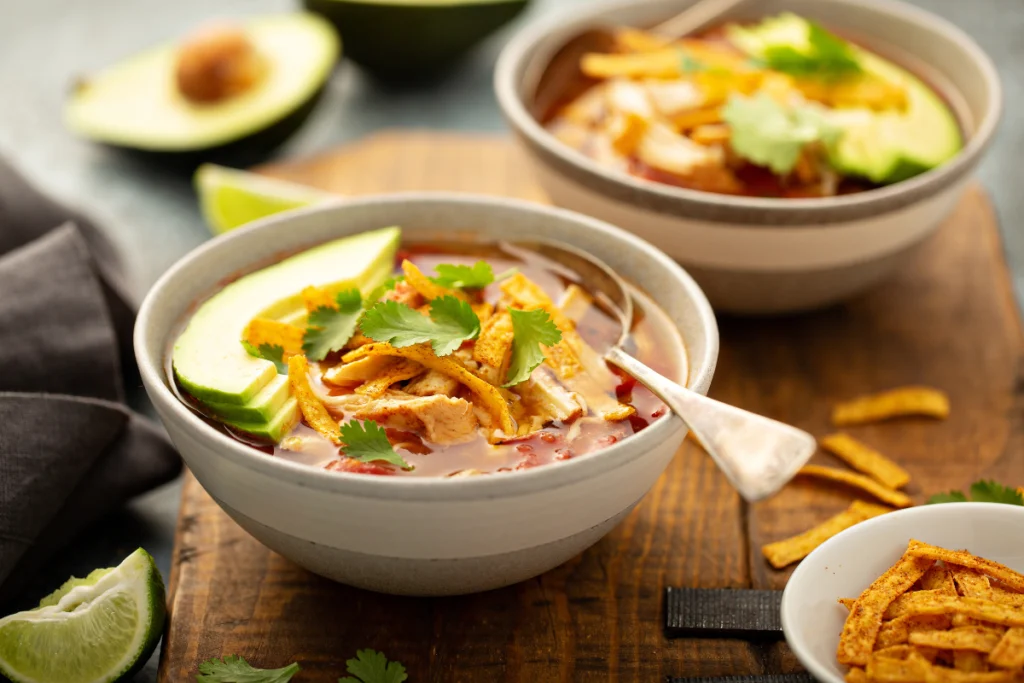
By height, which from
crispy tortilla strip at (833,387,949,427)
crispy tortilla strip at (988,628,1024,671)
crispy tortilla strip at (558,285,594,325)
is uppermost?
crispy tortilla strip at (558,285,594,325)

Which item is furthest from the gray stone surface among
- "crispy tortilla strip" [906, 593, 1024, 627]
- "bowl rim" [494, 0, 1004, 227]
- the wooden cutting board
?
"crispy tortilla strip" [906, 593, 1024, 627]

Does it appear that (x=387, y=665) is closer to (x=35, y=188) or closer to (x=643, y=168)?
(x=643, y=168)

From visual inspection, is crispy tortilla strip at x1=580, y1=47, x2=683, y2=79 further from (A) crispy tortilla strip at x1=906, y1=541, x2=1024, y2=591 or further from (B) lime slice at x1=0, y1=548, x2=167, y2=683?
(B) lime slice at x1=0, y1=548, x2=167, y2=683

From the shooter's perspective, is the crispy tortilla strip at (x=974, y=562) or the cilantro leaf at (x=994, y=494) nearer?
the crispy tortilla strip at (x=974, y=562)

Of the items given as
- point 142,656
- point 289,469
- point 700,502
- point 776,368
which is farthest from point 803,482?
point 142,656

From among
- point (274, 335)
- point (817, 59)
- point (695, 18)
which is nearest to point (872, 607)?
point (274, 335)

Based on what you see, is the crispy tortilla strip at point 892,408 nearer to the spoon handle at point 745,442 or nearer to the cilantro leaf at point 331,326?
the spoon handle at point 745,442

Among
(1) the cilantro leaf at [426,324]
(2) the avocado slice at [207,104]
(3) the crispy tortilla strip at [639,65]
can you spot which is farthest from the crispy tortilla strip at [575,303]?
(2) the avocado slice at [207,104]
